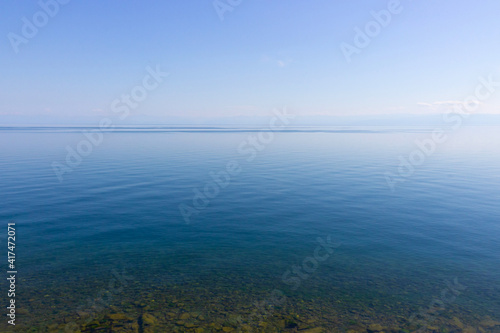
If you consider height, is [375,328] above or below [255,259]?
below

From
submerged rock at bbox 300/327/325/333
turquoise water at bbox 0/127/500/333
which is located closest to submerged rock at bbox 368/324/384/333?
turquoise water at bbox 0/127/500/333

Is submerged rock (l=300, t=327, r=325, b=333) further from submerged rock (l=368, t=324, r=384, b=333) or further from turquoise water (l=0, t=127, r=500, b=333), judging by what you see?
submerged rock (l=368, t=324, r=384, b=333)

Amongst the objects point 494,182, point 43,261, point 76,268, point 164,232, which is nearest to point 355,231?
point 164,232

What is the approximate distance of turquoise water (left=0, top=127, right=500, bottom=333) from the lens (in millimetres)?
12945

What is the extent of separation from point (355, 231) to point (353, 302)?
350 inches

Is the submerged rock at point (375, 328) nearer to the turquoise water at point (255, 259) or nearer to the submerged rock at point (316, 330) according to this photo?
the turquoise water at point (255, 259)

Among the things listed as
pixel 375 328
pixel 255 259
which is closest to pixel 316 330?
pixel 375 328

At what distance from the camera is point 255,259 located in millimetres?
17984

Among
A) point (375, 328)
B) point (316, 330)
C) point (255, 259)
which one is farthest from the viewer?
point (255, 259)

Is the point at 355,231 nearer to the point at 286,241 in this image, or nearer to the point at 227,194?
the point at 286,241

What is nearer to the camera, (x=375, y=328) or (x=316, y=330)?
(x=316, y=330)

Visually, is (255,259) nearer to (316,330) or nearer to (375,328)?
(316,330)

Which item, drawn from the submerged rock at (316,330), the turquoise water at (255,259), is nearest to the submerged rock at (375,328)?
the turquoise water at (255,259)

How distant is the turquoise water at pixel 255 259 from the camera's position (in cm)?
1295
